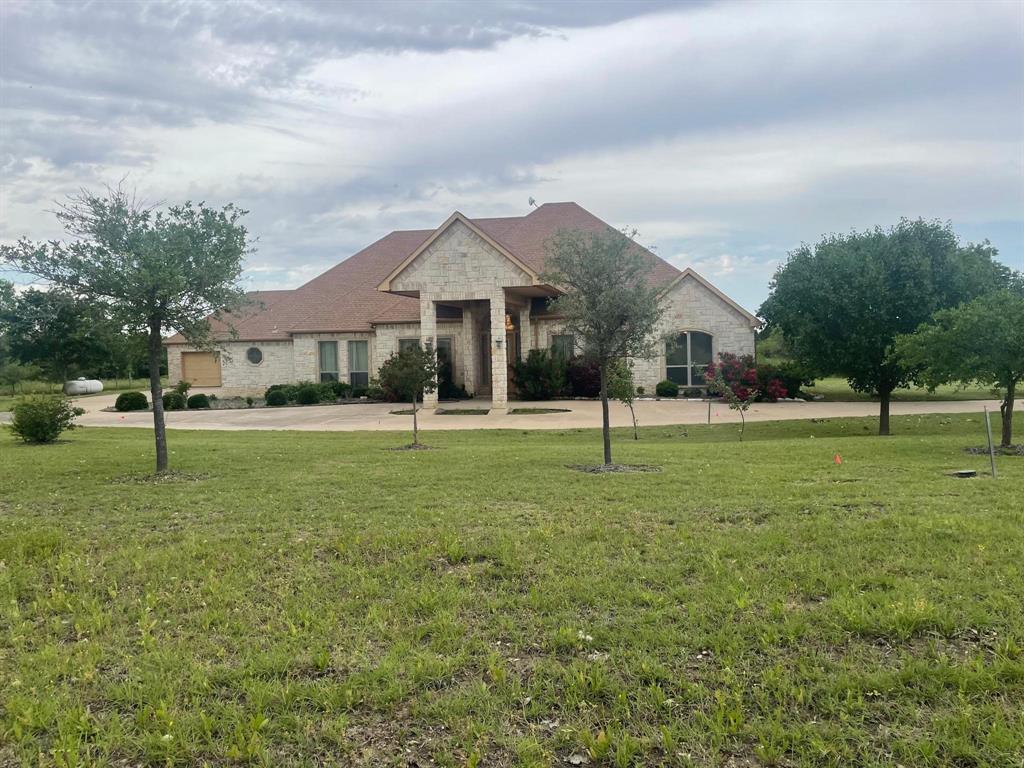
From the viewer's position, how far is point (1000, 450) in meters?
12.9

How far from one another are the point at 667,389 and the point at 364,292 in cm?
1500

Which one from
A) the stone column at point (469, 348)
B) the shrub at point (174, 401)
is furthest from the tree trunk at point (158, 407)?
the shrub at point (174, 401)

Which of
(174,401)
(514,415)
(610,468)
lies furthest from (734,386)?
(174,401)

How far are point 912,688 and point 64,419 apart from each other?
18.6 meters

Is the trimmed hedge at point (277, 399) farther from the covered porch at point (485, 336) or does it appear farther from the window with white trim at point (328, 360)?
the covered porch at point (485, 336)

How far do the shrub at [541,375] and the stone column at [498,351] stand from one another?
2.79 meters

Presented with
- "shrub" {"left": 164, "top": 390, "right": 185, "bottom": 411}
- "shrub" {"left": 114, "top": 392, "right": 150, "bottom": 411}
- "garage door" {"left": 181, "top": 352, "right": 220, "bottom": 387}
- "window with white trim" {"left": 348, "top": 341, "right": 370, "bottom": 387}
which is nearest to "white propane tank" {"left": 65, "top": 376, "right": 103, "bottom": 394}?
"garage door" {"left": 181, "top": 352, "right": 220, "bottom": 387}

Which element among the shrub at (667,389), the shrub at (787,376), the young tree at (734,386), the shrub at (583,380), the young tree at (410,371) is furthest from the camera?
the shrub at (667,389)

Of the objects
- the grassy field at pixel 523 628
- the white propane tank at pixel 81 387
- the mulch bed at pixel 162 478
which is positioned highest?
the white propane tank at pixel 81 387

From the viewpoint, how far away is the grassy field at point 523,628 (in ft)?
12.4

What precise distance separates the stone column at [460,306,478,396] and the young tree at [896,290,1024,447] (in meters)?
18.5

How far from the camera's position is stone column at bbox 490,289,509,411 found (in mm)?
25906

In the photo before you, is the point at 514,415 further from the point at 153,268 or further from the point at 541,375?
the point at 153,268

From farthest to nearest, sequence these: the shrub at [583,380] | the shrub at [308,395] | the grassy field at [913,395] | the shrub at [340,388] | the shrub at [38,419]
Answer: the shrub at [340,388], the shrub at [308,395], the shrub at [583,380], the grassy field at [913,395], the shrub at [38,419]
